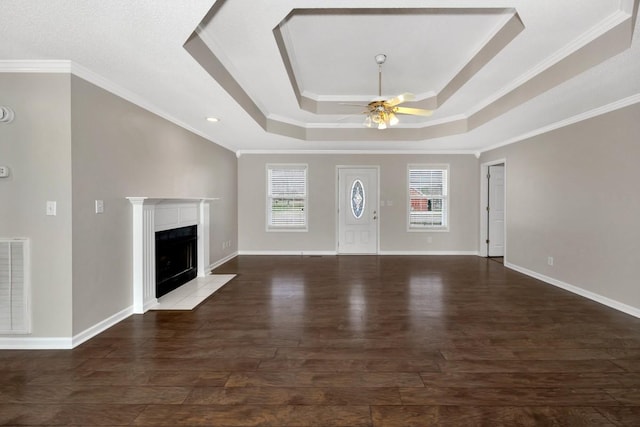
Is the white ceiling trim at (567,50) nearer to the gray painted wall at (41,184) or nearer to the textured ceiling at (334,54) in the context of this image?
the textured ceiling at (334,54)

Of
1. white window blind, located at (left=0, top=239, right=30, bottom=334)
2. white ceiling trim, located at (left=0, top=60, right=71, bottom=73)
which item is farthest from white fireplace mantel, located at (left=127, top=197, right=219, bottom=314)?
white ceiling trim, located at (left=0, top=60, right=71, bottom=73)

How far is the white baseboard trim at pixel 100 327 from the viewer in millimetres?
2609

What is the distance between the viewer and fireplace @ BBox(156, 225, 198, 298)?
3.85m

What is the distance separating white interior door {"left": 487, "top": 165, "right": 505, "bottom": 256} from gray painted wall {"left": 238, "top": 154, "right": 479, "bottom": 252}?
0.33 m

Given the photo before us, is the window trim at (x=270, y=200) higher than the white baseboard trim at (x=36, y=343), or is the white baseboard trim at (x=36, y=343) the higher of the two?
the window trim at (x=270, y=200)

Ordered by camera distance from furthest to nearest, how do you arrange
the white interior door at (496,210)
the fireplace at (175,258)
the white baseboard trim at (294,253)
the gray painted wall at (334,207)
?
the white baseboard trim at (294,253) < the gray painted wall at (334,207) < the white interior door at (496,210) < the fireplace at (175,258)

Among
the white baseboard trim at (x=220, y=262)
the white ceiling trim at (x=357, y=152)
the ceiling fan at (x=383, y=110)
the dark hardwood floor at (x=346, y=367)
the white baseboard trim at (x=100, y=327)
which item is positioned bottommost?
the dark hardwood floor at (x=346, y=367)

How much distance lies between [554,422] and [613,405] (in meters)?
0.49

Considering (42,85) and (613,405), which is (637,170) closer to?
(613,405)

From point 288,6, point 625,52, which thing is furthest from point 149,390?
point 625,52

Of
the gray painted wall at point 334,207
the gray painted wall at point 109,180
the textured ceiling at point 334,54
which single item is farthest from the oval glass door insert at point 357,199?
the gray painted wall at point 109,180

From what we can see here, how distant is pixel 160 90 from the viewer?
3.17 m

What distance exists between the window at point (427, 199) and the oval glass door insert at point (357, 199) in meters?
1.14

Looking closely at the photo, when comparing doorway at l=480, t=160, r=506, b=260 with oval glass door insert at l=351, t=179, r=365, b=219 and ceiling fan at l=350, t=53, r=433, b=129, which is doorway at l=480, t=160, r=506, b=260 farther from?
ceiling fan at l=350, t=53, r=433, b=129
